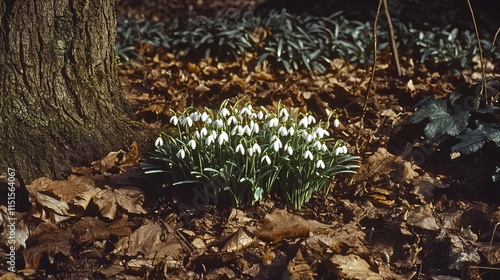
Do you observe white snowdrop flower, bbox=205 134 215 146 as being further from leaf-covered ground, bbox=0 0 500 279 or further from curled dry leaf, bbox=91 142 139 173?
curled dry leaf, bbox=91 142 139 173

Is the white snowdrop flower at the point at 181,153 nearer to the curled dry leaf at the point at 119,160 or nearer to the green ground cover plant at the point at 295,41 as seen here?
the curled dry leaf at the point at 119,160

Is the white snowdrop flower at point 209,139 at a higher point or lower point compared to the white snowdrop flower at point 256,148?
higher

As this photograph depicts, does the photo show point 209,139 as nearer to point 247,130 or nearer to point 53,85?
point 247,130

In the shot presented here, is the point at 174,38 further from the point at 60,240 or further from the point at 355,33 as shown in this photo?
the point at 60,240

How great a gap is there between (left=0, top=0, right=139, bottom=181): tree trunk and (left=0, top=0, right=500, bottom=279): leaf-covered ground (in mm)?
157

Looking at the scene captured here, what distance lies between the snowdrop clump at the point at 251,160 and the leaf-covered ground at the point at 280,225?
10 cm

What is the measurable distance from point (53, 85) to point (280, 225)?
1600 millimetres

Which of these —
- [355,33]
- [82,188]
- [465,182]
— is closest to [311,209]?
[465,182]

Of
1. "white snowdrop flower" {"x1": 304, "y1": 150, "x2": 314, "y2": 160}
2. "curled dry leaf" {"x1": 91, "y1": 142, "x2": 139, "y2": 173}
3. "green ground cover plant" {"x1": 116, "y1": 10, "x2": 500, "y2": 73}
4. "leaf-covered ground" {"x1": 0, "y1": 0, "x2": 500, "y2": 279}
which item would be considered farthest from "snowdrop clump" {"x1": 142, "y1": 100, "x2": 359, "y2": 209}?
"green ground cover plant" {"x1": 116, "y1": 10, "x2": 500, "y2": 73}

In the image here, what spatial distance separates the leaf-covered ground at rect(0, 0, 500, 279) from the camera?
117 inches

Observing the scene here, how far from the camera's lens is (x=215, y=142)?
3402 millimetres

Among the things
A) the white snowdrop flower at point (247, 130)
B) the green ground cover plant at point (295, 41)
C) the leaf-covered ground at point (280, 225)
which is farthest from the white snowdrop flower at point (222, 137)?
the green ground cover plant at point (295, 41)

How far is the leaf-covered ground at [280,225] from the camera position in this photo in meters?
2.97

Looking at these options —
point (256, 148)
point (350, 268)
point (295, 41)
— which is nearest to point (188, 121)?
point (256, 148)
